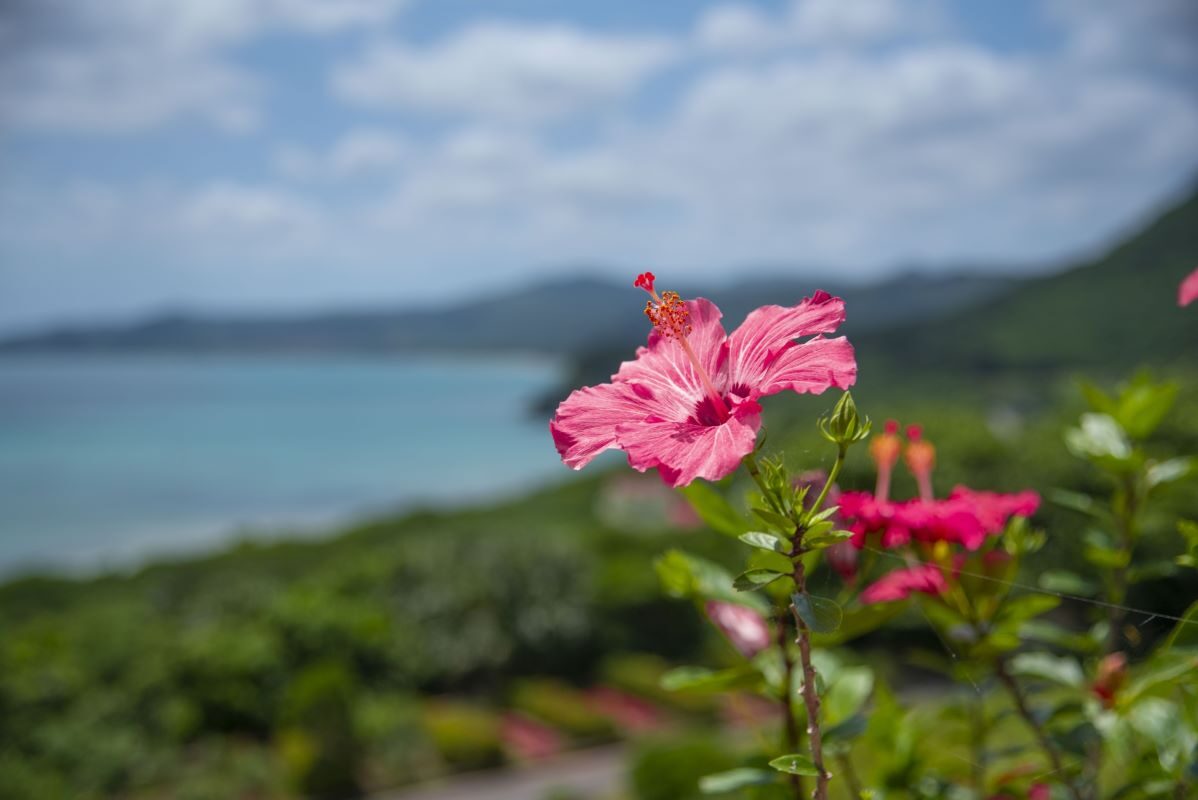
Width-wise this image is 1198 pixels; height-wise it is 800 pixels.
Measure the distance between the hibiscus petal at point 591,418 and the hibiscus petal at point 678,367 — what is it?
0.02 metres

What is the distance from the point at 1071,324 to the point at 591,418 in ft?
110

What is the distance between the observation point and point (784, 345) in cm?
67

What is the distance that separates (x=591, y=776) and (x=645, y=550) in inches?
237

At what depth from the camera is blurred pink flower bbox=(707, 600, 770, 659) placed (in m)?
0.94

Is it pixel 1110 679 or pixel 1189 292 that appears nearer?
pixel 1189 292

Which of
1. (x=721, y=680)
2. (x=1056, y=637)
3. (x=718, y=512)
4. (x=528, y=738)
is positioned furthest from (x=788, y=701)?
(x=528, y=738)

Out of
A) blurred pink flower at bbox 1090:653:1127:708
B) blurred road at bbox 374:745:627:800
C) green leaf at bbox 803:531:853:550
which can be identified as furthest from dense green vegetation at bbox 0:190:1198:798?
green leaf at bbox 803:531:853:550

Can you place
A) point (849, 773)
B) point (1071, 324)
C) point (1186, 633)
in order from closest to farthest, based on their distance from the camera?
1. point (849, 773)
2. point (1186, 633)
3. point (1071, 324)

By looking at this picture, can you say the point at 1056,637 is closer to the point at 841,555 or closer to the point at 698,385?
the point at 841,555

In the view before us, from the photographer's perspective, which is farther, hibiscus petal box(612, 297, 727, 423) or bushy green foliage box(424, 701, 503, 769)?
bushy green foliage box(424, 701, 503, 769)

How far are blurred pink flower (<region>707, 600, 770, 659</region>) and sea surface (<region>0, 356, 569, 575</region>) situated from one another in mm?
Result: 23591

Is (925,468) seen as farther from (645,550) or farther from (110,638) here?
(645,550)

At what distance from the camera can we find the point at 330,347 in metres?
130

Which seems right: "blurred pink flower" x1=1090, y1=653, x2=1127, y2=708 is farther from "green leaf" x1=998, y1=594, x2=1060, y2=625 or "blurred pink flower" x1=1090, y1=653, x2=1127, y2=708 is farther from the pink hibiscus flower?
the pink hibiscus flower
